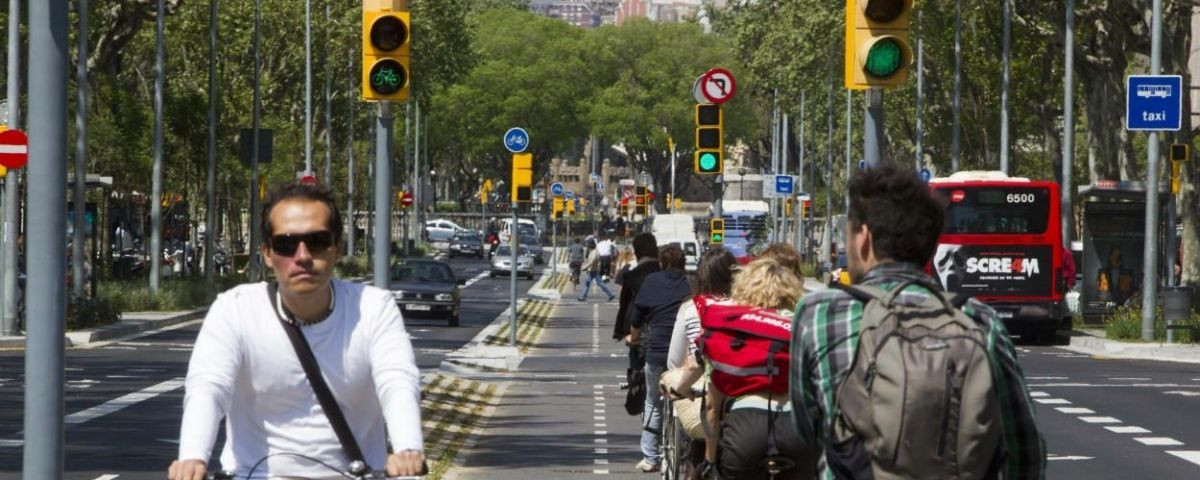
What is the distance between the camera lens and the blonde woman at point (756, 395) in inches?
383

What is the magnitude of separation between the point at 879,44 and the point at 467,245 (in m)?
89.9

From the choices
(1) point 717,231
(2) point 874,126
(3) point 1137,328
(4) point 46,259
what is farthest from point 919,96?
(4) point 46,259

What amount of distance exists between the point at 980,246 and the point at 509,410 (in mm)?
17156

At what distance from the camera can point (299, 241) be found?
588 centimetres

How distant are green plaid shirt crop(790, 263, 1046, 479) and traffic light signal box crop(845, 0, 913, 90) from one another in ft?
18.4

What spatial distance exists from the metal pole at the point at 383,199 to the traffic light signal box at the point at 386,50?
225mm

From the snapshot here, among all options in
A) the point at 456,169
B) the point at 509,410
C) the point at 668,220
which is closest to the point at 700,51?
the point at 456,169

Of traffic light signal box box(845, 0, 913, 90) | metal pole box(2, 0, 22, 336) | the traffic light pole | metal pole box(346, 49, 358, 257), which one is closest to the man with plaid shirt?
the traffic light pole

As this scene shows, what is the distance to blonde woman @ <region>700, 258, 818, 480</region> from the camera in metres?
9.72

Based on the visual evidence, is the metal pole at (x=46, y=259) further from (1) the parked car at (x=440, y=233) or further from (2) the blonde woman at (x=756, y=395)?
(1) the parked car at (x=440, y=233)

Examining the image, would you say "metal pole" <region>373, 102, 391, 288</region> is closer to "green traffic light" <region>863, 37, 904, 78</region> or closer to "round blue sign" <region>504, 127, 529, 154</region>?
"green traffic light" <region>863, 37, 904, 78</region>

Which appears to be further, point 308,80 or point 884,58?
point 308,80

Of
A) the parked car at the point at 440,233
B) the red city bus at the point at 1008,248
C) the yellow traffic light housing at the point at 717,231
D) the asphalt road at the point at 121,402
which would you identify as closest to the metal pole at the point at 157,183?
the asphalt road at the point at 121,402

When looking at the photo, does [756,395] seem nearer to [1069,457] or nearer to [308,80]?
[1069,457]
